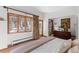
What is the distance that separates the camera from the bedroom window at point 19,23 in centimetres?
146

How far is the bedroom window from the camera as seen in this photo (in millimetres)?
1462

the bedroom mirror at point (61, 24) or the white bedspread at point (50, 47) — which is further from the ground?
the bedroom mirror at point (61, 24)

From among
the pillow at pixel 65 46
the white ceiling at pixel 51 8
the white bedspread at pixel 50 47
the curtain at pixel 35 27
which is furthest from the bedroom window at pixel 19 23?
the pillow at pixel 65 46

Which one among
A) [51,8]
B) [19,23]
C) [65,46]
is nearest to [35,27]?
[19,23]

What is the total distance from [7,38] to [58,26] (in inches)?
31.9

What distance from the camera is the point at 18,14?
4.85ft

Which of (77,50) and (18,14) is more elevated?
(18,14)

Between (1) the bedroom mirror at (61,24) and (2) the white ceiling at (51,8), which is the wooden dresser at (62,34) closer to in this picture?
(1) the bedroom mirror at (61,24)

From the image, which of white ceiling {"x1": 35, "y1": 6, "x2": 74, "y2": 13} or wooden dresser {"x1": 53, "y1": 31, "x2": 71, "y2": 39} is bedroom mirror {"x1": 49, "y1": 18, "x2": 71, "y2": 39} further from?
white ceiling {"x1": 35, "y1": 6, "x2": 74, "y2": 13}

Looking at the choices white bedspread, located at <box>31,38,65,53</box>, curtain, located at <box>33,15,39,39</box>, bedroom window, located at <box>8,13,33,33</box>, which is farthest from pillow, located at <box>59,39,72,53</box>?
bedroom window, located at <box>8,13,33,33</box>

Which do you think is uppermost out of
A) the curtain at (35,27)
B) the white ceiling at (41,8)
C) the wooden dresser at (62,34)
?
the white ceiling at (41,8)
